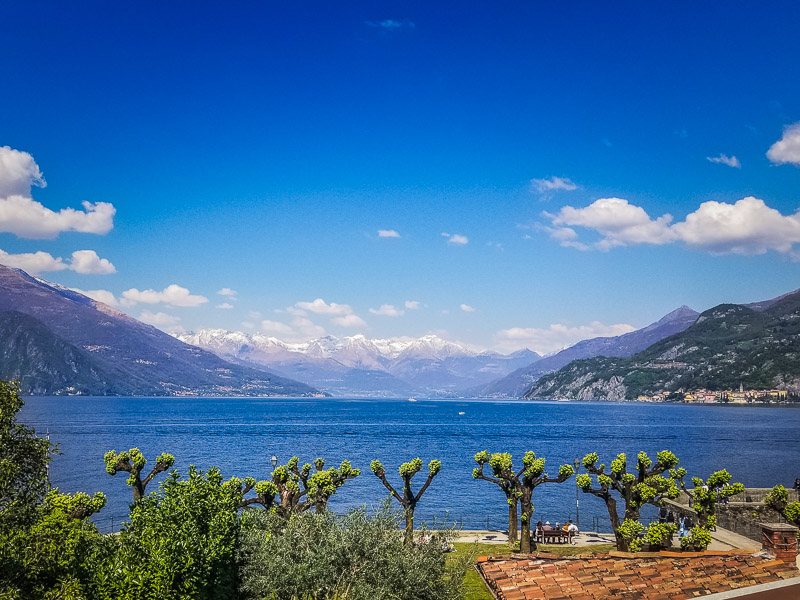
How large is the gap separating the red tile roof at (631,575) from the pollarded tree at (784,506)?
1811 centimetres

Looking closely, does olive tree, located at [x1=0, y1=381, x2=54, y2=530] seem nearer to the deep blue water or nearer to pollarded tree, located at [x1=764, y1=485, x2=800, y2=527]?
the deep blue water

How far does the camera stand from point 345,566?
68.0 ft

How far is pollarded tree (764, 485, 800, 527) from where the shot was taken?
117 feet

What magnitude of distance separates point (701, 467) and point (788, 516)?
76.1 m

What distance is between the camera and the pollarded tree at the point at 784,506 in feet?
117

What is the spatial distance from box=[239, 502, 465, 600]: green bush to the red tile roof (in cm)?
215

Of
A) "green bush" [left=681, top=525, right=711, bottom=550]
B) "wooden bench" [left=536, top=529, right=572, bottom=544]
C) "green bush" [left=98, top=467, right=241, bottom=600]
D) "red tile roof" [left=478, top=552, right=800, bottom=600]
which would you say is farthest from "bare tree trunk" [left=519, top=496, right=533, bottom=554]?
"green bush" [left=98, top=467, right=241, bottom=600]

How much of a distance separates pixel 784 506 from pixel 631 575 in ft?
75.3

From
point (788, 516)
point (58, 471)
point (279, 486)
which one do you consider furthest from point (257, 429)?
point (788, 516)

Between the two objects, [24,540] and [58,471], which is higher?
[24,540]

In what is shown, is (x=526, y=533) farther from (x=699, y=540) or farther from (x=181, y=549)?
(x=181, y=549)

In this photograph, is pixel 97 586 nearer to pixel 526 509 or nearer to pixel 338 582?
pixel 338 582

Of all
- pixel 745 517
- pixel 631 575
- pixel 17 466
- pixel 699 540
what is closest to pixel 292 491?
pixel 17 466

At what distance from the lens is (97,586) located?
1748 centimetres
